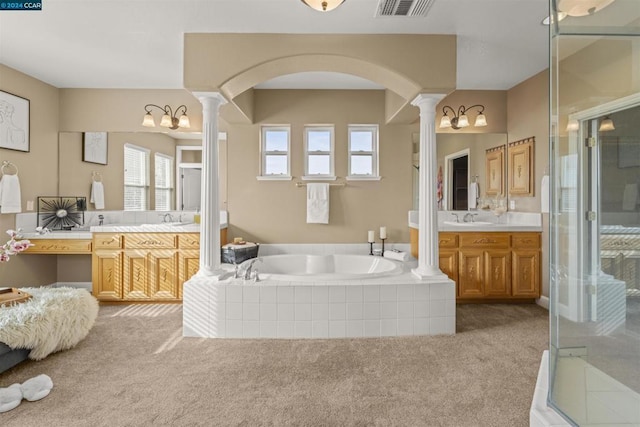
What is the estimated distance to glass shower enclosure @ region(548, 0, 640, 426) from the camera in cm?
138

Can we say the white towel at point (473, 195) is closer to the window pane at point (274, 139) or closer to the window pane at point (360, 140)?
the window pane at point (360, 140)

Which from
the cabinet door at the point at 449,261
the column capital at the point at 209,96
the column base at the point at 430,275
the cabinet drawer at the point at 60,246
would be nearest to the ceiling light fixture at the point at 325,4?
the column capital at the point at 209,96

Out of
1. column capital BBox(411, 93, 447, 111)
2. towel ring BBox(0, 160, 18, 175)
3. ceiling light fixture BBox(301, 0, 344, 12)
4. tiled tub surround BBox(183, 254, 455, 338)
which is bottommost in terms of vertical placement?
tiled tub surround BBox(183, 254, 455, 338)

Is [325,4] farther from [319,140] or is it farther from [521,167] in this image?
[521,167]

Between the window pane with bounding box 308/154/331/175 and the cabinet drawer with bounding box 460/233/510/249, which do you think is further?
the window pane with bounding box 308/154/331/175

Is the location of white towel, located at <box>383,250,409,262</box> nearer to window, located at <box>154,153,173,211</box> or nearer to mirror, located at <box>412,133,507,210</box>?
mirror, located at <box>412,133,507,210</box>

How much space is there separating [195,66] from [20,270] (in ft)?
9.85

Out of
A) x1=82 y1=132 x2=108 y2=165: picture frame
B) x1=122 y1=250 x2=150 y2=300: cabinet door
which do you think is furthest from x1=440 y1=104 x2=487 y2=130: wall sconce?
x1=82 y1=132 x2=108 y2=165: picture frame

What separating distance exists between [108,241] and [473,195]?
13.9ft

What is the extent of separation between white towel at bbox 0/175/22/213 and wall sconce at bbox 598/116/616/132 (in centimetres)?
472

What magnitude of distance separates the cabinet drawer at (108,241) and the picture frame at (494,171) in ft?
14.0

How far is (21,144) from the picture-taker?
3.49 m

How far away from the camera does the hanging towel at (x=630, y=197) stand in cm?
139

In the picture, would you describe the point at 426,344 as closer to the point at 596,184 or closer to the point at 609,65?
the point at 596,184
